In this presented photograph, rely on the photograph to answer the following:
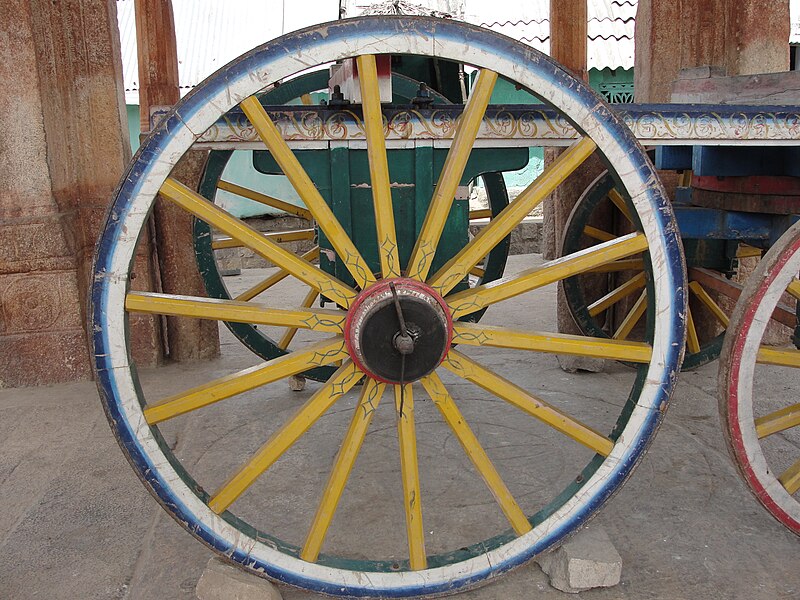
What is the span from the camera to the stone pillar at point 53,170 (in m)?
3.70

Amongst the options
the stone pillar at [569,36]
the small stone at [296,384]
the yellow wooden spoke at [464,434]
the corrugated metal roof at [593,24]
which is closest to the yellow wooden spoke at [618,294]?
the stone pillar at [569,36]

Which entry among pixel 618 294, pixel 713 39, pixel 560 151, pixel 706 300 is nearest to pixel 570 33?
pixel 560 151

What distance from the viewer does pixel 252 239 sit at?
1806 millimetres

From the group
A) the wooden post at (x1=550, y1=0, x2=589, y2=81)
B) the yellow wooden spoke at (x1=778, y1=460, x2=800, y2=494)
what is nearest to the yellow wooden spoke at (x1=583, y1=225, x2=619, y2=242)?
the wooden post at (x1=550, y1=0, x2=589, y2=81)

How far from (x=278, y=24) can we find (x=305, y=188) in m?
9.76

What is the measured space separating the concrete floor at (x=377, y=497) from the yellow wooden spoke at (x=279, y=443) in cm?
38

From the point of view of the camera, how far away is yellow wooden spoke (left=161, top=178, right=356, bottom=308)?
1757mm

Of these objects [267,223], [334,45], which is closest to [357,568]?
[334,45]

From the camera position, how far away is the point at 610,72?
1033cm

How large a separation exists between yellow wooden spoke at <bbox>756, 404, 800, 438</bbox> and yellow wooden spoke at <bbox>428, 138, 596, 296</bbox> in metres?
0.85

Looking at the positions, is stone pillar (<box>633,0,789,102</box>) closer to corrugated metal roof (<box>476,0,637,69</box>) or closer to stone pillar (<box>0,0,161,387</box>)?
stone pillar (<box>0,0,161,387</box>)

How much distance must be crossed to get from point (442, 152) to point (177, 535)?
1369 millimetres

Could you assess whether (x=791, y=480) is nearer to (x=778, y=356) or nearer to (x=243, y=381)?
(x=778, y=356)

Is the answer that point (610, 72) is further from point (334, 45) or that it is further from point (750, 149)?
point (334, 45)
